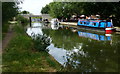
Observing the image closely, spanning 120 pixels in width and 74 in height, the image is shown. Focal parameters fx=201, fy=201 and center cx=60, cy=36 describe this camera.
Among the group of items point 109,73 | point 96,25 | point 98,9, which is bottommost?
point 109,73

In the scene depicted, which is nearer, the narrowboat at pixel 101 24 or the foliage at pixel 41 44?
the foliage at pixel 41 44

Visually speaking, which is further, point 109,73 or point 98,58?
point 98,58

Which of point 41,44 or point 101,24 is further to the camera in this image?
point 101,24

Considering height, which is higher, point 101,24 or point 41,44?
point 101,24

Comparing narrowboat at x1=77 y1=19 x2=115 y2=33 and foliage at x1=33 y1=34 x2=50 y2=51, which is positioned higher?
narrowboat at x1=77 y1=19 x2=115 y2=33

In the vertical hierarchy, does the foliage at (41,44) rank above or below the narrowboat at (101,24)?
below

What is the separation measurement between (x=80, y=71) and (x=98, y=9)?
75.8 ft

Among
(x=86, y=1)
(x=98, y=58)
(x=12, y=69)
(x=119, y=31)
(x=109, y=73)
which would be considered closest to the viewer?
(x=12, y=69)

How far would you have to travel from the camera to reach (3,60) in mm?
9203

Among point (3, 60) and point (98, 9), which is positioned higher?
point (98, 9)

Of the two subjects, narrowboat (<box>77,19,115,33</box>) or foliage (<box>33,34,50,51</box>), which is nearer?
foliage (<box>33,34,50,51</box>)

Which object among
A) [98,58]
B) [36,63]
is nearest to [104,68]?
[98,58]

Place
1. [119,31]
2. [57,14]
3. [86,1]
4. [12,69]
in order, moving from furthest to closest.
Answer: [57,14] < [86,1] < [119,31] < [12,69]

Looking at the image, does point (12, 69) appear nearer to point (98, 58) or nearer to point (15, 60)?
point (15, 60)
